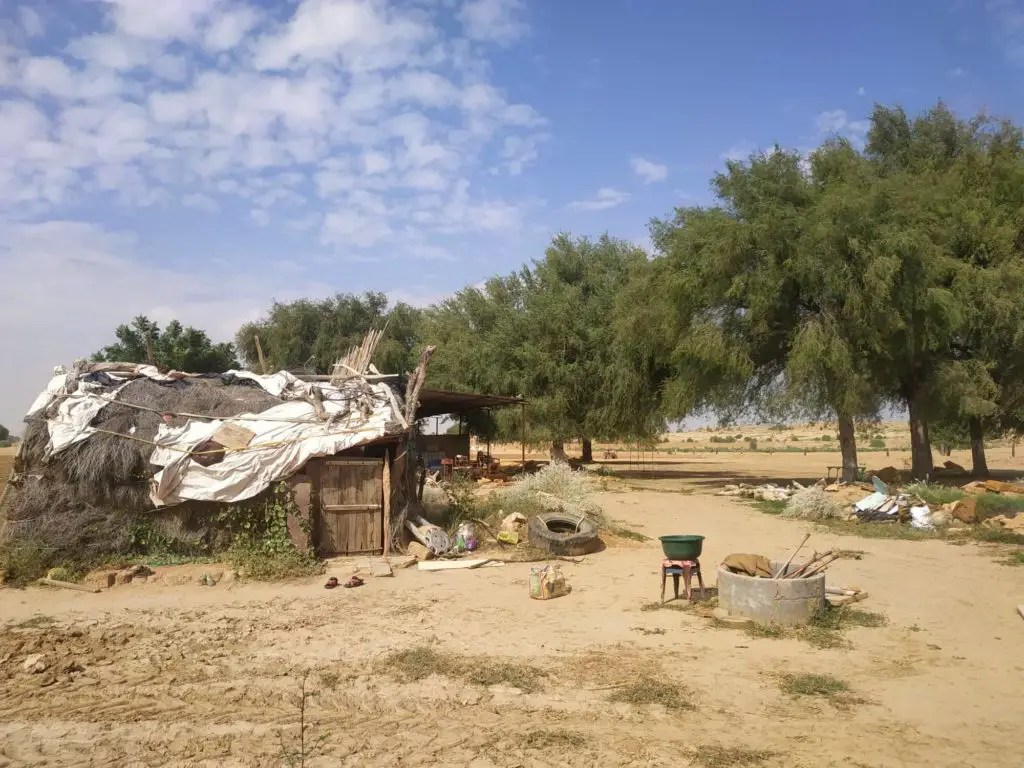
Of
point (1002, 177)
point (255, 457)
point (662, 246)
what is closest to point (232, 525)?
point (255, 457)

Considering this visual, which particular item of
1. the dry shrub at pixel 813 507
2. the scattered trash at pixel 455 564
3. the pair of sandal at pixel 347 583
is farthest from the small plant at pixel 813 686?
the dry shrub at pixel 813 507

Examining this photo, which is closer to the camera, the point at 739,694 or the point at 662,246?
the point at 739,694

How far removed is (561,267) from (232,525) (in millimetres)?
22184

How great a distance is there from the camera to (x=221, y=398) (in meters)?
13.6

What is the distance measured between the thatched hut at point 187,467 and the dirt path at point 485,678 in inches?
61.6

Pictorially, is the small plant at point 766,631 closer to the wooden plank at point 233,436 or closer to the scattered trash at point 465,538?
the scattered trash at point 465,538

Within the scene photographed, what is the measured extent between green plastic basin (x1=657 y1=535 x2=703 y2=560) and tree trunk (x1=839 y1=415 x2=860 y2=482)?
15029 mm

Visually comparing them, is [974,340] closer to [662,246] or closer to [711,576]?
[662,246]

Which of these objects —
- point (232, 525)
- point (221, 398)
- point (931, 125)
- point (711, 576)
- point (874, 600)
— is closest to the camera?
point (874, 600)

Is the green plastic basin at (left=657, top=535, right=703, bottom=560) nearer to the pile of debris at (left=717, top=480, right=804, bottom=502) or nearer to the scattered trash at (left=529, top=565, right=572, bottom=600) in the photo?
the scattered trash at (left=529, top=565, right=572, bottom=600)

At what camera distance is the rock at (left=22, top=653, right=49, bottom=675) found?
6934 mm

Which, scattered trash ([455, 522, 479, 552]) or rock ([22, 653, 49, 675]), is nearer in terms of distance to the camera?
rock ([22, 653, 49, 675])

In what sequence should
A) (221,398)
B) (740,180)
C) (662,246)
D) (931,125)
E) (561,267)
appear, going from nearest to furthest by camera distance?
(221,398) → (740,180) → (662,246) → (931,125) → (561,267)

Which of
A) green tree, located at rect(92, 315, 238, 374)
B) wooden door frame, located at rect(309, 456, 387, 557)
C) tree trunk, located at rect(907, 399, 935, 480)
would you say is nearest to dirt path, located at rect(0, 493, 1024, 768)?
wooden door frame, located at rect(309, 456, 387, 557)
